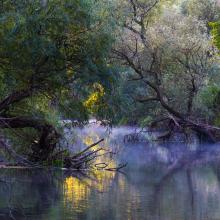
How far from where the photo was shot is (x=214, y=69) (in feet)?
109

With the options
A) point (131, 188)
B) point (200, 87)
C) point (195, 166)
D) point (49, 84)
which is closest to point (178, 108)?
point (200, 87)

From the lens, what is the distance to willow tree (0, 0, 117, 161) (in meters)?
13.6

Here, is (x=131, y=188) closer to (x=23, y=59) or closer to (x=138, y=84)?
(x=23, y=59)

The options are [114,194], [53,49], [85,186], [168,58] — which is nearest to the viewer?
[53,49]

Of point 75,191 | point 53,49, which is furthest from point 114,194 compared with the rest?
point 53,49

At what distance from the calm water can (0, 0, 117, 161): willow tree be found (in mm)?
2207

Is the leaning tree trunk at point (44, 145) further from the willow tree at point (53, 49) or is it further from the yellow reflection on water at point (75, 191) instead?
the willow tree at point (53, 49)

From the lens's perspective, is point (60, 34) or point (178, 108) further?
point (178, 108)

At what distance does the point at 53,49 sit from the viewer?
45.8 feet

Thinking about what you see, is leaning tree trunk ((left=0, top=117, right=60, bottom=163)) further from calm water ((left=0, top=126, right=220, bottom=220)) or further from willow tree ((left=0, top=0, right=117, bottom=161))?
willow tree ((left=0, top=0, right=117, bottom=161))

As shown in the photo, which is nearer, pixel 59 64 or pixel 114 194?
pixel 59 64

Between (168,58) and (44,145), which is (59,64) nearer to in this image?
(44,145)

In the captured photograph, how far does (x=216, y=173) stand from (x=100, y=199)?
7858 mm

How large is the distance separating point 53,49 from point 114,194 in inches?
169
